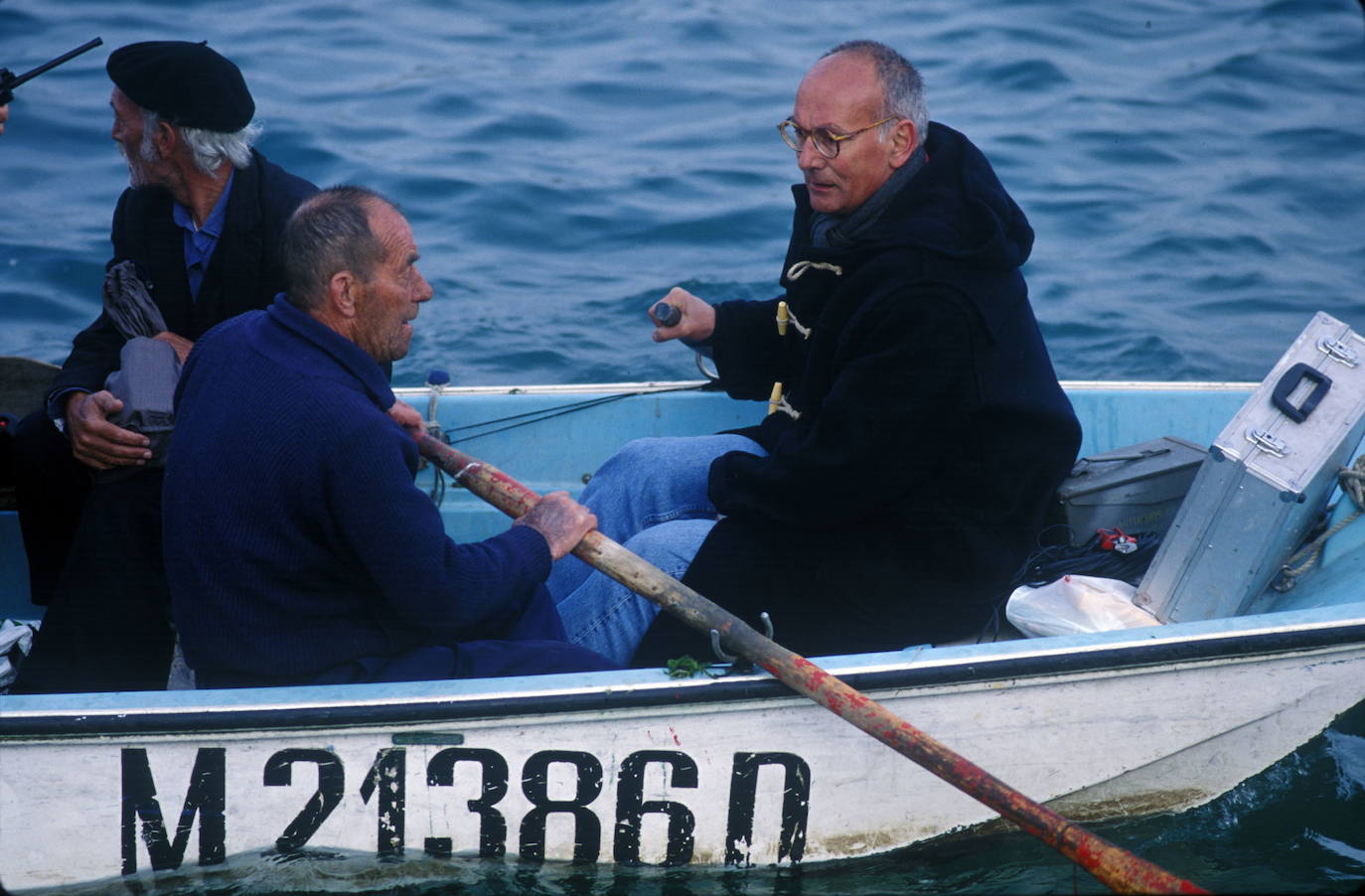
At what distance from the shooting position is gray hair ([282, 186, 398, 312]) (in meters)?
2.70

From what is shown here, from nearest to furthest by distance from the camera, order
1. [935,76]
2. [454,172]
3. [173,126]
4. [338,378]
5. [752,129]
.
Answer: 1. [338,378]
2. [173,126]
3. [454,172]
4. [752,129]
5. [935,76]

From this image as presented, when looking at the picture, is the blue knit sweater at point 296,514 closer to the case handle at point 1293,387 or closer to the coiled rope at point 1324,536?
the case handle at point 1293,387

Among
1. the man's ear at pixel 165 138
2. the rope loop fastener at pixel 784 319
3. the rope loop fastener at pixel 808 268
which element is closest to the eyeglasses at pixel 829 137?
the rope loop fastener at pixel 808 268

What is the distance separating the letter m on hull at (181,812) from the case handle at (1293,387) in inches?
103

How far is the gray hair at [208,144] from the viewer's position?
11.9 feet

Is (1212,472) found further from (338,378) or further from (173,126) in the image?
(173,126)

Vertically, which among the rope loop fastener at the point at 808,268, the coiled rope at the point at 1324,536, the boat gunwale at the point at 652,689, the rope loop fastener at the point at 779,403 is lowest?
the boat gunwale at the point at 652,689

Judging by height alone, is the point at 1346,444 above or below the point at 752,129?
below

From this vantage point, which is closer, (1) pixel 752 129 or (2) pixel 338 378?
(2) pixel 338 378

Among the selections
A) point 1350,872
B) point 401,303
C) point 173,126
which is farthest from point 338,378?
point 1350,872

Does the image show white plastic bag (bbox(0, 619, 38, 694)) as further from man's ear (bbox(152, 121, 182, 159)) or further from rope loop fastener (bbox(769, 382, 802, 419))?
rope loop fastener (bbox(769, 382, 802, 419))

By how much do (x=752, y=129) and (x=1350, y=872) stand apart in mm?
7216

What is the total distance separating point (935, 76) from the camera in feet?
34.6

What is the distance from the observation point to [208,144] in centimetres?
368
